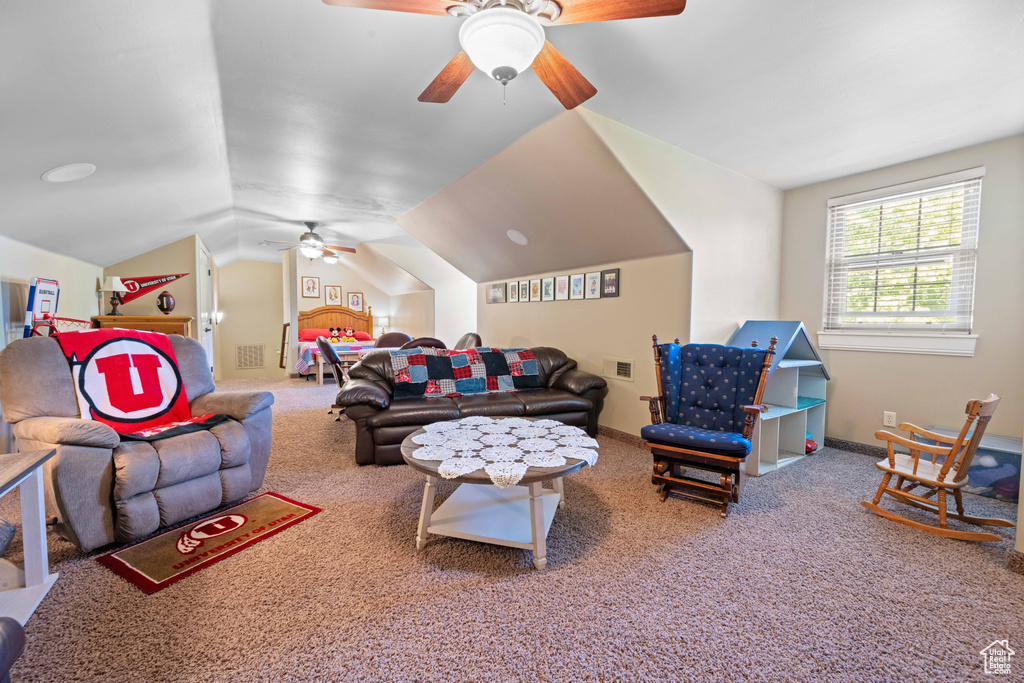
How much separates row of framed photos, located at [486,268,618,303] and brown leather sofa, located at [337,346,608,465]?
0.71 m

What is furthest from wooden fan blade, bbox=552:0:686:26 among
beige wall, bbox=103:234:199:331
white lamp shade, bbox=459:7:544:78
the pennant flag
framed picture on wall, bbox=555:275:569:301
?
beige wall, bbox=103:234:199:331

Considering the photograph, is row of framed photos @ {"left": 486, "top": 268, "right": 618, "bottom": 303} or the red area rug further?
row of framed photos @ {"left": 486, "top": 268, "right": 618, "bottom": 303}

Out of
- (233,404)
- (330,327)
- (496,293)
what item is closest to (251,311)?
(330,327)

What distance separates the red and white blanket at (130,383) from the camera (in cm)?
237

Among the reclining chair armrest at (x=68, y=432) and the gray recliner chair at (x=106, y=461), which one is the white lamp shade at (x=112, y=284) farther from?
the reclining chair armrest at (x=68, y=432)

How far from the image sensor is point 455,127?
10.1 ft

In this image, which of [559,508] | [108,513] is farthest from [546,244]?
[108,513]

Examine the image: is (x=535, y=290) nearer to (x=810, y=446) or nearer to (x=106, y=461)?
(x=810, y=446)

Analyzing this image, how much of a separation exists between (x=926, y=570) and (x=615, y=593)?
154 cm

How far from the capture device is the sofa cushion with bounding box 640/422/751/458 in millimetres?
2506

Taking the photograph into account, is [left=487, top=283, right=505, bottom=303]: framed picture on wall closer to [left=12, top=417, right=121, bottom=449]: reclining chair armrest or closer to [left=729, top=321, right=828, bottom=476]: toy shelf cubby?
[left=729, top=321, right=828, bottom=476]: toy shelf cubby

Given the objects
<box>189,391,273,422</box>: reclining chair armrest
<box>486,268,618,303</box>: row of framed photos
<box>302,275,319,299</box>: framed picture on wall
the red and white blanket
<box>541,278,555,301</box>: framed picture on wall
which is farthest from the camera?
<box>302,275,319,299</box>: framed picture on wall

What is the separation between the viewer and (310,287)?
9570 millimetres

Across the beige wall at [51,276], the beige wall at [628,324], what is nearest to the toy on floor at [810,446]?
the beige wall at [628,324]
